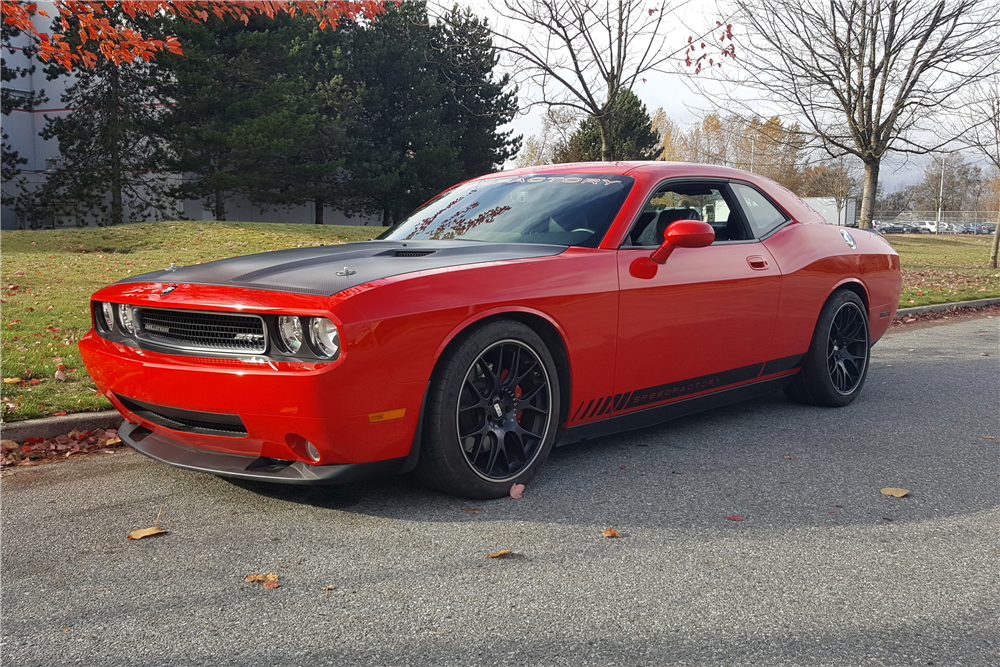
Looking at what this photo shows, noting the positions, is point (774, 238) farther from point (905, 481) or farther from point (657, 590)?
point (657, 590)

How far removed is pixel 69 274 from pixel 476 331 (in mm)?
11452

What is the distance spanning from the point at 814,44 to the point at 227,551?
17.0 meters

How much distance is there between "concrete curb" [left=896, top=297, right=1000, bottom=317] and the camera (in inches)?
434

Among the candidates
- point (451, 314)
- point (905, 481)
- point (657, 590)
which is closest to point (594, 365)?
point (451, 314)

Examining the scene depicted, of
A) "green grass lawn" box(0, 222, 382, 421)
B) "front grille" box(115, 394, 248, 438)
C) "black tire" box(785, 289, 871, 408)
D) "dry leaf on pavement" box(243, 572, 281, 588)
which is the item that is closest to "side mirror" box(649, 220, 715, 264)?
"black tire" box(785, 289, 871, 408)

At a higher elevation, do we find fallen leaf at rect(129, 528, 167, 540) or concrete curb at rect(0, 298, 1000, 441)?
concrete curb at rect(0, 298, 1000, 441)

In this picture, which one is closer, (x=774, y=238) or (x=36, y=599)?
(x=36, y=599)

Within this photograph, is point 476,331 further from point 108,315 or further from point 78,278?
point 78,278

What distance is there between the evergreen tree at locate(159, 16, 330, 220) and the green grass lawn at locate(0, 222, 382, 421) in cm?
381

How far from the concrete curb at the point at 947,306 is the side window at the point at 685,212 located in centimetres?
632

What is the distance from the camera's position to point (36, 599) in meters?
2.72

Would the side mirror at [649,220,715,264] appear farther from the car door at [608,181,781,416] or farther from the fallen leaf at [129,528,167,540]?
the fallen leaf at [129,528,167,540]

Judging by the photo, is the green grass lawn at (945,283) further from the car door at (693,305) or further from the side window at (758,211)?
the car door at (693,305)

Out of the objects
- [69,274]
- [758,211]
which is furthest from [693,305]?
[69,274]
